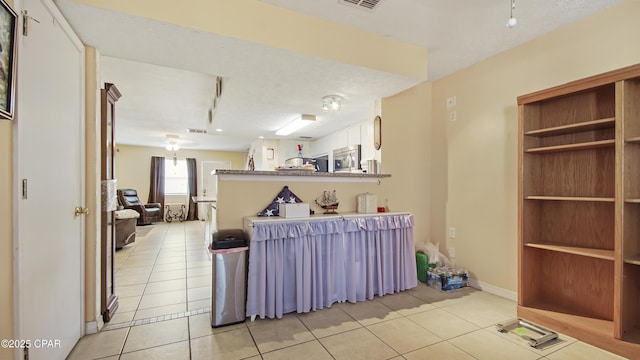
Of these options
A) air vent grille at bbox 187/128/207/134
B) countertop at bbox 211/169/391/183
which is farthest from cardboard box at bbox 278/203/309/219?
air vent grille at bbox 187/128/207/134

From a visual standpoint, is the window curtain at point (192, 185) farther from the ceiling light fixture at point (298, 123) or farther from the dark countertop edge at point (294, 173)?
the dark countertop edge at point (294, 173)

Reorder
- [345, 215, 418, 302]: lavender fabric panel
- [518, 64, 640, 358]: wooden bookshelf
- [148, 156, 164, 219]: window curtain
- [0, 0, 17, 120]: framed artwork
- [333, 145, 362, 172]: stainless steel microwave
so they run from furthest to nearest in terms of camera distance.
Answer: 1. [148, 156, 164, 219]: window curtain
2. [333, 145, 362, 172]: stainless steel microwave
3. [345, 215, 418, 302]: lavender fabric panel
4. [518, 64, 640, 358]: wooden bookshelf
5. [0, 0, 17, 120]: framed artwork

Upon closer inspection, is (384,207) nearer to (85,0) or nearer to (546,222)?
(546,222)

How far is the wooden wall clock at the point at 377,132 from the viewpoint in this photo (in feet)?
11.1

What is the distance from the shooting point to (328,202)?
2.98 metres

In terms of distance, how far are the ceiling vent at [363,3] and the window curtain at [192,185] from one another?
8329 millimetres

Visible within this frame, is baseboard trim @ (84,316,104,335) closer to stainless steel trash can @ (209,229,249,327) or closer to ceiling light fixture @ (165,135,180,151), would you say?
stainless steel trash can @ (209,229,249,327)

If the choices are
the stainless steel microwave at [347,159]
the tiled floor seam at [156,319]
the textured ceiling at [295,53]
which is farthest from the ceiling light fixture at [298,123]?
the tiled floor seam at [156,319]

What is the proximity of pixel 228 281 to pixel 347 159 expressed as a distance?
314 cm

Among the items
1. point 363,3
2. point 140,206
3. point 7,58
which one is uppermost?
point 363,3

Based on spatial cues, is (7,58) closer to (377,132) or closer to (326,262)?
(326,262)

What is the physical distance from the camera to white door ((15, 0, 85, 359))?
1357 mm

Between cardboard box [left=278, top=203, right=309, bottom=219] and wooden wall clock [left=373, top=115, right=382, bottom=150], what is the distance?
4.36 ft

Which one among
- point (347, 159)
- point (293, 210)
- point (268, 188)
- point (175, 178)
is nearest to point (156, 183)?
point (175, 178)
